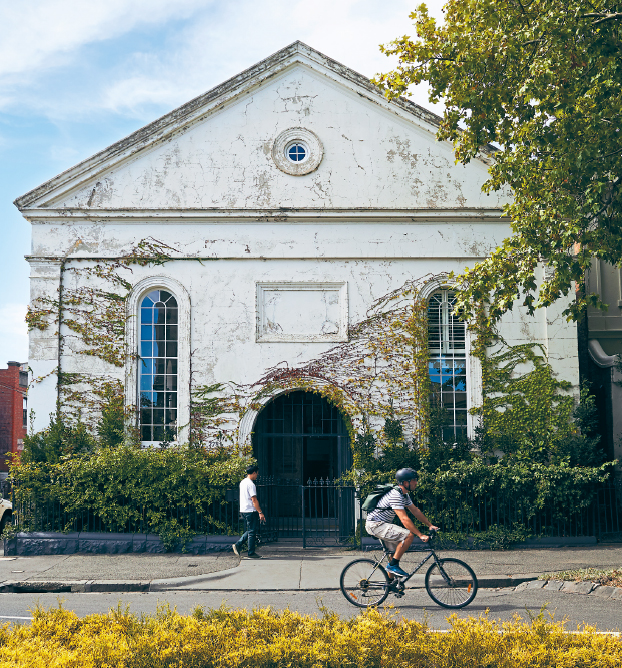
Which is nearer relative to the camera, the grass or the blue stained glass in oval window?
the grass

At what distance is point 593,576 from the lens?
33.9ft

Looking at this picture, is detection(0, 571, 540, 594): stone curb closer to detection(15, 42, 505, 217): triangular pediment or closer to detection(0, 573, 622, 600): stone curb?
detection(0, 573, 622, 600): stone curb

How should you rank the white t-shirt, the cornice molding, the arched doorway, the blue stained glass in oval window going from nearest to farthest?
1. the white t-shirt
2. the arched doorway
3. the cornice molding
4. the blue stained glass in oval window

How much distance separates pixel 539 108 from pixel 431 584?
Result: 7.24m

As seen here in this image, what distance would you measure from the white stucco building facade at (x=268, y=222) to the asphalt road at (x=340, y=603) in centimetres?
522

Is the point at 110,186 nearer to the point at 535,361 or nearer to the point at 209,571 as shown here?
the point at 209,571

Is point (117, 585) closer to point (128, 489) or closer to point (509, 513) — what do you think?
point (128, 489)

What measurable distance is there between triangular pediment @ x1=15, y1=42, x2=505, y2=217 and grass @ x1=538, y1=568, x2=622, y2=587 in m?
7.69

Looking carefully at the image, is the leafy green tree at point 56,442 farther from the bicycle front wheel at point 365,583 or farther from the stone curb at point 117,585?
the bicycle front wheel at point 365,583

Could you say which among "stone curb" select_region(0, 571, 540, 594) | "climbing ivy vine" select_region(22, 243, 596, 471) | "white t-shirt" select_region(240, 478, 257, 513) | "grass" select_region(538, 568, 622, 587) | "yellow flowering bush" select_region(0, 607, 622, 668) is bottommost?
"stone curb" select_region(0, 571, 540, 594)

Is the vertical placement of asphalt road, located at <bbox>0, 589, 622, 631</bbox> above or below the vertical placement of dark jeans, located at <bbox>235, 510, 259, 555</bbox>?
below

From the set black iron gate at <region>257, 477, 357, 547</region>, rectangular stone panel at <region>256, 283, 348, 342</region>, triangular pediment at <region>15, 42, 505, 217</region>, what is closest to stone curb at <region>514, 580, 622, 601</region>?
black iron gate at <region>257, 477, 357, 547</region>

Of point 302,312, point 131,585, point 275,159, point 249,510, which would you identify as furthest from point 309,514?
point 275,159

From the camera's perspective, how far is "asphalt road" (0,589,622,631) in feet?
26.6
